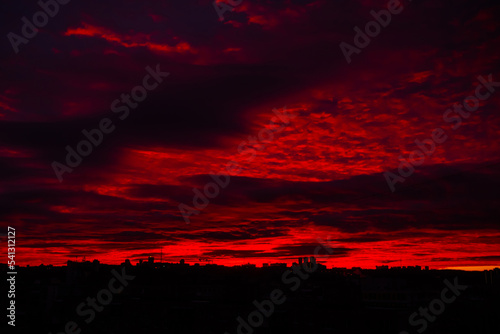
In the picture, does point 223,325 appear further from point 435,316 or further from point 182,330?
point 435,316

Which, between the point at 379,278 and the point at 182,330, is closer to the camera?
the point at 182,330

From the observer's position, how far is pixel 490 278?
251ft

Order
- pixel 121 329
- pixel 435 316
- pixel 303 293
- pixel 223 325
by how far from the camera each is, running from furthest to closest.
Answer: pixel 303 293 < pixel 121 329 < pixel 223 325 < pixel 435 316

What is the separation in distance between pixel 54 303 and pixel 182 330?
21597 millimetres

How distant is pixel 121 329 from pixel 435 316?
38.5m

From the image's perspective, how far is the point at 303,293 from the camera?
7362 centimetres

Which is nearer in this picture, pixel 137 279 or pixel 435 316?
pixel 435 316

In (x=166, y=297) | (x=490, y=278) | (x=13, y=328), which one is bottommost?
(x=13, y=328)

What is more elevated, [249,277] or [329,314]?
[249,277]

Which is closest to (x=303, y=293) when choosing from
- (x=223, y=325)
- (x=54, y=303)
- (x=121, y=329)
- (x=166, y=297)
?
(x=223, y=325)

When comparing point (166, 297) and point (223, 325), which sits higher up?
point (166, 297)

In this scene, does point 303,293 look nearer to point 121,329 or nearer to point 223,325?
point 223,325

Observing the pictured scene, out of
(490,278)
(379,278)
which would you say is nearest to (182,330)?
(379,278)

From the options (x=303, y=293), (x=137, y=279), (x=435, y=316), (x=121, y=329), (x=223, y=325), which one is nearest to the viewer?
(x=435, y=316)
